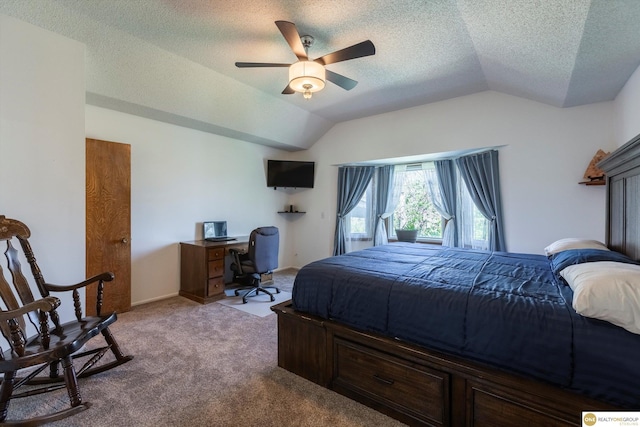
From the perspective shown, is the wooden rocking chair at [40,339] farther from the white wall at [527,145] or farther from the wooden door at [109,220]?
the white wall at [527,145]

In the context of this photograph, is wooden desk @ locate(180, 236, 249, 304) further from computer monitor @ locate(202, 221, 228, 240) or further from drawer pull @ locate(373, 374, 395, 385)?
drawer pull @ locate(373, 374, 395, 385)

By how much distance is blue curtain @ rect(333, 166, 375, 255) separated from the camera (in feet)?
16.8

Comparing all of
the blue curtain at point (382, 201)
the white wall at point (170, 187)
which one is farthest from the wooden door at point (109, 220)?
the blue curtain at point (382, 201)

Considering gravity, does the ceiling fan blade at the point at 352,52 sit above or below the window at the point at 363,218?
above

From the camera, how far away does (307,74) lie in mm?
2342

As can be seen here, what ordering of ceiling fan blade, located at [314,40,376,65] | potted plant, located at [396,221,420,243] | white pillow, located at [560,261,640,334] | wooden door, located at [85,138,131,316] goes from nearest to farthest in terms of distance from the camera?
1. white pillow, located at [560,261,640,334]
2. ceiling fan blade, located at [314,40,376,65]
3. wooden door, located at [85,138,131,316]
4. potted plant, located at [396,221,420,243]

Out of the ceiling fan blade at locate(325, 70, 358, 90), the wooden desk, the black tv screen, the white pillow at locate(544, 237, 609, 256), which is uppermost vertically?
the ceiling fan blade at locate(325, 70, 358, 90)

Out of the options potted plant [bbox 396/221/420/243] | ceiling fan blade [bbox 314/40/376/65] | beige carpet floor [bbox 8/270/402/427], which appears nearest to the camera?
beige carpet floor [bbox 8/270/402/427]

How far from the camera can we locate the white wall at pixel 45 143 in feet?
7.28

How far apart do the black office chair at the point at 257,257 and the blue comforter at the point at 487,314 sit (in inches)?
65.1

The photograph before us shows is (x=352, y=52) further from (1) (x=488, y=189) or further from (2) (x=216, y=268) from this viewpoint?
(2) (x=216, y=268)

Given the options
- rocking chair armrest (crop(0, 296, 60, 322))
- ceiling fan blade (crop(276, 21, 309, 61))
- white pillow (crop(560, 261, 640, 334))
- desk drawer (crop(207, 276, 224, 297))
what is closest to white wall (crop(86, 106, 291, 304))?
desk drawer (crop(207, 276, 224, 297))

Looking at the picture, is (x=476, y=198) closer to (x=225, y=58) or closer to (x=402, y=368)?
(x=402, y=368)

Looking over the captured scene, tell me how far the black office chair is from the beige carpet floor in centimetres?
106
